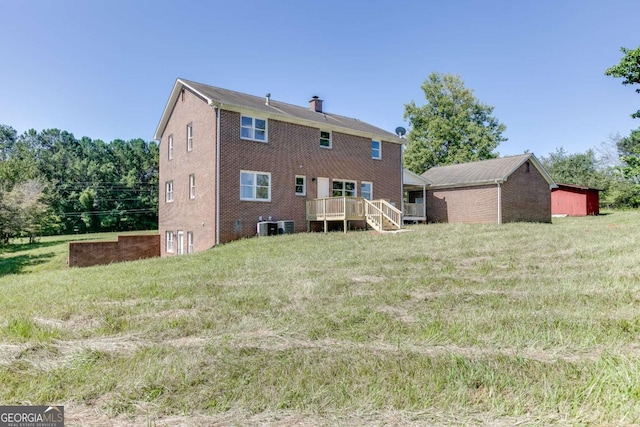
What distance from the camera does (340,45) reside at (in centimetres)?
1761

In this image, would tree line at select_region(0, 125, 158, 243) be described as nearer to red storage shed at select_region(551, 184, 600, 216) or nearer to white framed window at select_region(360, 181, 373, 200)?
white framed window at select_region(360, 181, 373, 200)

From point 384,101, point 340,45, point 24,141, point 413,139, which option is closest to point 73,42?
point 340,45

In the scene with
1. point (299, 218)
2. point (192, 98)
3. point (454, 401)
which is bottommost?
point (454, 401)

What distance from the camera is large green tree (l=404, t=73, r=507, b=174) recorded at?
38094 mm

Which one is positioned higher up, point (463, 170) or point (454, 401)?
point (463, 170)

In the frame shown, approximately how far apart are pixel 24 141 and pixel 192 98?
4889cm

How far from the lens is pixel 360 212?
A: 16.8m

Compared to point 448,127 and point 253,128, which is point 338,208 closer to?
point 253,128

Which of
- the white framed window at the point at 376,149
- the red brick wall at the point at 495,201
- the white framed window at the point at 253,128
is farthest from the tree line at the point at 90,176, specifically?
the red brick wall at the point at 495,201

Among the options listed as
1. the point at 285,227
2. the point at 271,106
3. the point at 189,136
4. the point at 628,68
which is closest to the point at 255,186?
the point at 285,227

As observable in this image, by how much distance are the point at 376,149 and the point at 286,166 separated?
6.49m

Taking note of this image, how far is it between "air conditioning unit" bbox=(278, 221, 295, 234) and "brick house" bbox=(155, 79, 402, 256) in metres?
0.58

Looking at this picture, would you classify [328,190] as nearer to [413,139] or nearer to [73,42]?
[73,42]

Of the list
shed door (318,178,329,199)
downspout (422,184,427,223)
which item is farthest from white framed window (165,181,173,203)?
downspout (422,184,427,223)
